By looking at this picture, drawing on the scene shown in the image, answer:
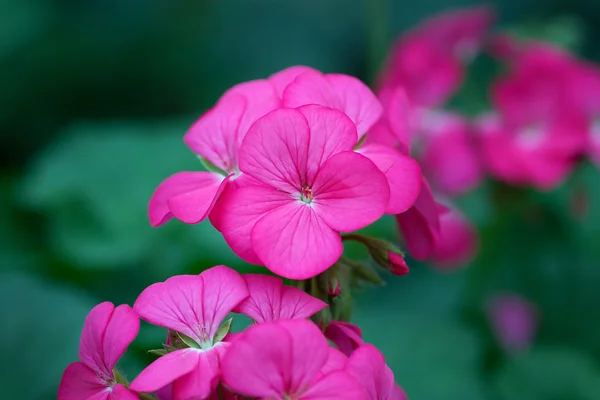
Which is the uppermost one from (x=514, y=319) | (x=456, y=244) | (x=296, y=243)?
(x=296, y=243)

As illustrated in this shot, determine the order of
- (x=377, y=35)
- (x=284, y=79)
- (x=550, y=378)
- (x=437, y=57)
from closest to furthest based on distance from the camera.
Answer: (x=284, y=79)
(x=550, y=378)
(x=437, y=57)
(x=377, y=35)

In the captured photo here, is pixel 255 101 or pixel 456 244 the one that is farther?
pixel 456 244

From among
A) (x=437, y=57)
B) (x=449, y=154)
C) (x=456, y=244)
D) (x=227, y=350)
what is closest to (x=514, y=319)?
(x=456, y=244)

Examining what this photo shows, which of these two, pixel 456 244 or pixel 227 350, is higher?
pixel 227 350

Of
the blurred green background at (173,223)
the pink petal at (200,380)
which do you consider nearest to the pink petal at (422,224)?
the pink petal at (200,380)

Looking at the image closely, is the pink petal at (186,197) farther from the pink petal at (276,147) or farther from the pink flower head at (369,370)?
the pink flower head at (369,370)

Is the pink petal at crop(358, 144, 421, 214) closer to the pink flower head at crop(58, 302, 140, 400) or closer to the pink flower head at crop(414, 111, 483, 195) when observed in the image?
the pink flower head at crop(58, 302, 140, 400)

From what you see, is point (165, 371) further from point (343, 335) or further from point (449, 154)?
point (449, 154)
